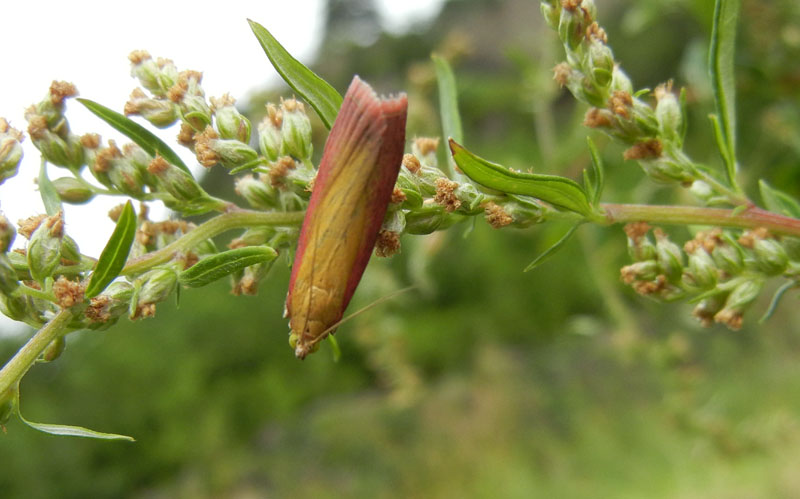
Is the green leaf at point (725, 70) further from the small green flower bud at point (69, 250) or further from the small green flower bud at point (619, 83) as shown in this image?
the small green flower bud at point (69, 250)

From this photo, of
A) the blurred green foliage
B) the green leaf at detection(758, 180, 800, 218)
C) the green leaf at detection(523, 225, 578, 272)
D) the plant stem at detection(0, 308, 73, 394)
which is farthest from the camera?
the blurred green foliage

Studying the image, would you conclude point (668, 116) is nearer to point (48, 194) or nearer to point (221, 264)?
point (221, 264)

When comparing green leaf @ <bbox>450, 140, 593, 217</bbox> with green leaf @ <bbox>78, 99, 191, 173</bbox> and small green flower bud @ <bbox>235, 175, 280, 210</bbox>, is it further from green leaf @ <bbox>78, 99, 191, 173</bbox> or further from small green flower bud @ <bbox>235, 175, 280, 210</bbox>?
green leaf @ <bbox>78, 99, 191, 173</bbox>

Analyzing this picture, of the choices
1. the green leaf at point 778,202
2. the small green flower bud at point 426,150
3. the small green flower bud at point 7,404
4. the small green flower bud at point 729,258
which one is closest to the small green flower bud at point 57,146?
the small green flower bud at point 7,404

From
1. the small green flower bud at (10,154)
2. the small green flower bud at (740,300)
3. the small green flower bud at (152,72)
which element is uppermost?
the small green flower bud at (152,72)

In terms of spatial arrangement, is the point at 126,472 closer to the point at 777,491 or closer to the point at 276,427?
the point at 276,427

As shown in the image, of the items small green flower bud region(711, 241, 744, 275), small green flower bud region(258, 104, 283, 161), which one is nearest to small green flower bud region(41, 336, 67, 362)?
small green flower bud region(258, 104, 283, 161)
